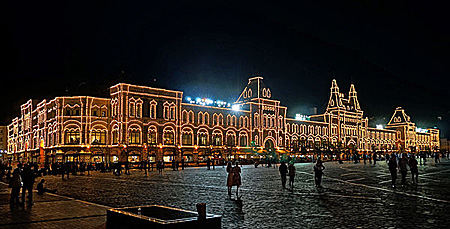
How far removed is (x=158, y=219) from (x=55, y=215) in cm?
580

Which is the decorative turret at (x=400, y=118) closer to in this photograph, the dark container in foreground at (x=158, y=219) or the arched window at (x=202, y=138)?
the arched window at (x=202, y=138)

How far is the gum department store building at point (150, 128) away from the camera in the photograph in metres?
63.8

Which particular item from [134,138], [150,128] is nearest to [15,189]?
[134,138]

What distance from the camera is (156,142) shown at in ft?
220

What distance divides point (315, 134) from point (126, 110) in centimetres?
5989

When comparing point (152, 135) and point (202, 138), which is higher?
point (152, 135)

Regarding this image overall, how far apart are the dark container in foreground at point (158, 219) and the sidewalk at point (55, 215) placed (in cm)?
149

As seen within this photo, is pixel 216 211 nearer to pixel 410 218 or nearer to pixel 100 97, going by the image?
pixel 410 218

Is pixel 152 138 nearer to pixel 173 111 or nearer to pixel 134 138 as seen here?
pixel 134 138

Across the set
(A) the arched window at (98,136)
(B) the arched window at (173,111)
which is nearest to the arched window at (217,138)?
(B) the arched window at (173,111)

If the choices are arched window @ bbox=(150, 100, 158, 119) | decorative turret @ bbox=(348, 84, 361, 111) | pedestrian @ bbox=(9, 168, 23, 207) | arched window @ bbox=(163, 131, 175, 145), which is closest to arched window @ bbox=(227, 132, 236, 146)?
arched window @ bbox=(163, 131, 175, 145)

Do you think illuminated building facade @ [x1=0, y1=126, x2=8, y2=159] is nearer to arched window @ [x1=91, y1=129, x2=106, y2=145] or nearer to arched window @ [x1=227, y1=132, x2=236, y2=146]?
arched window @ [x1=91, y1=129, x2=106, y2=145]

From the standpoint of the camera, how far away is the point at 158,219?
8.47 meters

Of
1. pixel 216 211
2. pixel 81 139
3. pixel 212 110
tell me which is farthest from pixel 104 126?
pixel 216 211
